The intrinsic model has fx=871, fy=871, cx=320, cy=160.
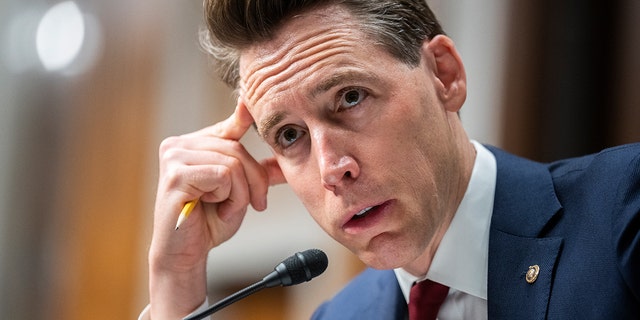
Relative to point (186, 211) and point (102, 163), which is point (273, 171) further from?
point (102, 163)

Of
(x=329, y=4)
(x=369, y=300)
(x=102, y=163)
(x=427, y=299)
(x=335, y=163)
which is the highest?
(x=329, y=4)

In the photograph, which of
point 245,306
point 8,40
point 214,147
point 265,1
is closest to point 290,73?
point 265,1

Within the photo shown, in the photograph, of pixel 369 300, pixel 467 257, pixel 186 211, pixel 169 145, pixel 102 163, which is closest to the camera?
pixel 467 257

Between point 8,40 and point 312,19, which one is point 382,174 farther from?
point 8,40

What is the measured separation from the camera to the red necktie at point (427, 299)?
6.91 ft

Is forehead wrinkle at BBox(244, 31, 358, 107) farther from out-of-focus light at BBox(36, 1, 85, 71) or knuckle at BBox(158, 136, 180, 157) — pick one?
out-of-focus light at BBox(36, 1, 85, 71)

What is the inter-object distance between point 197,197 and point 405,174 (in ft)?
2.01

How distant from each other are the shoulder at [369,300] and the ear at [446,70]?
0.54 m

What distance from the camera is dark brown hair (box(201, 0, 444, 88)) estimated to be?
1985mm

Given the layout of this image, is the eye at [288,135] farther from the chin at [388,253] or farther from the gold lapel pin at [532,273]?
the gold lapel pin at [532,273]

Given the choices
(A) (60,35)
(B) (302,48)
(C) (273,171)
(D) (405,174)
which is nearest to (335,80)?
(B) (302,48)

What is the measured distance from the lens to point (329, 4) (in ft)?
6.57

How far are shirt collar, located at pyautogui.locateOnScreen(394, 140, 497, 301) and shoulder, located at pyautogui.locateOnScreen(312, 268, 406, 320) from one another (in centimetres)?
21

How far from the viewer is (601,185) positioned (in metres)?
1.89
